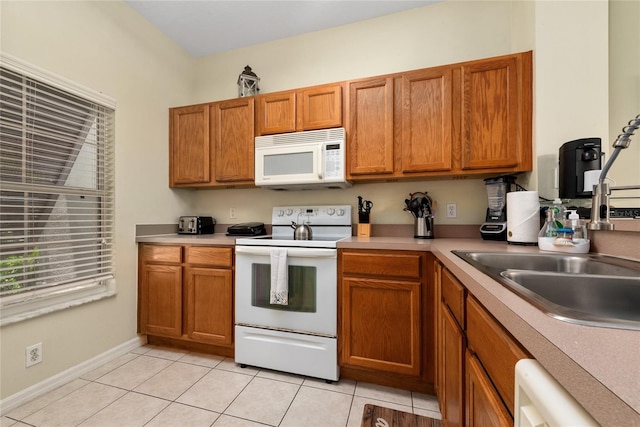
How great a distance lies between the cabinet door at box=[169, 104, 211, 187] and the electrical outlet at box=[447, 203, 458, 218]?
210 centimetres

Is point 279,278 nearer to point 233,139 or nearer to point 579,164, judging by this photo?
point 233,139

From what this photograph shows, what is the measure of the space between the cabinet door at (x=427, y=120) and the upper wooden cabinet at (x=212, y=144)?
1.27 metres

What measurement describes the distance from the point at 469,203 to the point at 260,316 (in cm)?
180

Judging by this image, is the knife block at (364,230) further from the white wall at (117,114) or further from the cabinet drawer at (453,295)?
the white wall at (117,114)

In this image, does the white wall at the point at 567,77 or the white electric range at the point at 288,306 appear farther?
the white electric range at the point at 288,306

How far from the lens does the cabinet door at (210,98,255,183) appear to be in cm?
233

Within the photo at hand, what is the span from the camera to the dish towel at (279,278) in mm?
1775

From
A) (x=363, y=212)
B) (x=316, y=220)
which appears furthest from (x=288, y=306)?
(x=363, y=212)

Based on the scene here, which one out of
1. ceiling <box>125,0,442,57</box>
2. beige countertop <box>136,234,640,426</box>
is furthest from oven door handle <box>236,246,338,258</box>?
ceiling <box>125,0,442,57</box>

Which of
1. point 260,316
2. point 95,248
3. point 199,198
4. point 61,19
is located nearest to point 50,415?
point 95,248

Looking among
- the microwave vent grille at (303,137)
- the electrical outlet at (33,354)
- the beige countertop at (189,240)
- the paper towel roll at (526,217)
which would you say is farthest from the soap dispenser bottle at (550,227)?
the electrical outlet at (33,354)

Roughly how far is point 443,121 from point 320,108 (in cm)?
92

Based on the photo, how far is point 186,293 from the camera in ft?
6.94

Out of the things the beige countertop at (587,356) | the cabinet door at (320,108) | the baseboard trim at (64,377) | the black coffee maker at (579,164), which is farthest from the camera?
the cabinet door at (320,108)
